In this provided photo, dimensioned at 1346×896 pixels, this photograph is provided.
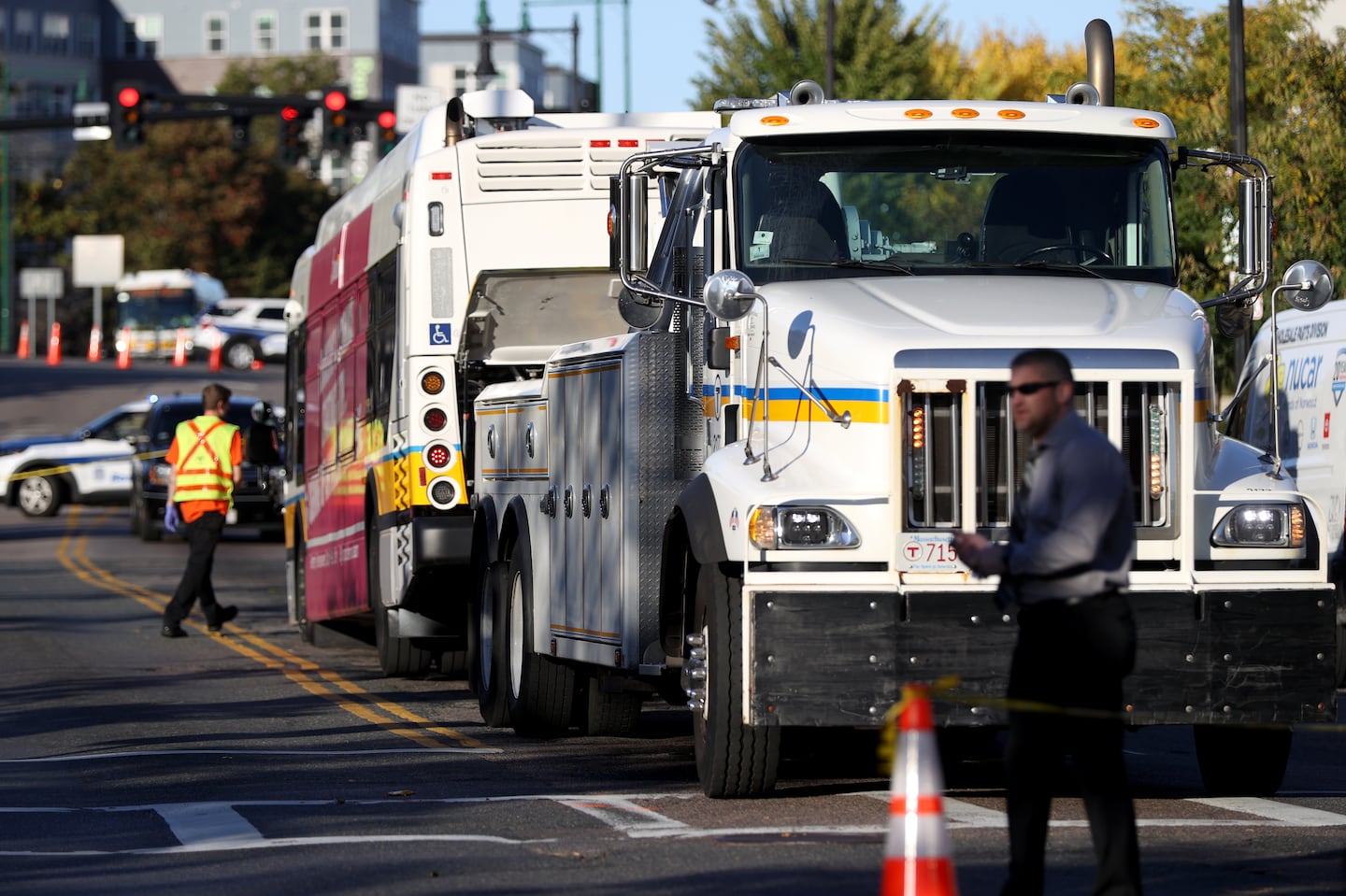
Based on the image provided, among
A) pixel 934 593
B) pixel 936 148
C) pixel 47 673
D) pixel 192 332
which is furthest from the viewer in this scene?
pixel 192 332

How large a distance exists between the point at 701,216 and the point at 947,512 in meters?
2.32

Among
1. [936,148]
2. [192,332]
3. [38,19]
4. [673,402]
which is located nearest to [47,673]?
[673,402]

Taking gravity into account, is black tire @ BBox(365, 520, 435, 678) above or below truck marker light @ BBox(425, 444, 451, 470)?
below

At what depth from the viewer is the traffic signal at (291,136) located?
37.8m

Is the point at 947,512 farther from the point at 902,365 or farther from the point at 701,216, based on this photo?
the point at 701,216

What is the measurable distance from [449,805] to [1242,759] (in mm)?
3404

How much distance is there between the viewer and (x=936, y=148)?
1105 centimetres

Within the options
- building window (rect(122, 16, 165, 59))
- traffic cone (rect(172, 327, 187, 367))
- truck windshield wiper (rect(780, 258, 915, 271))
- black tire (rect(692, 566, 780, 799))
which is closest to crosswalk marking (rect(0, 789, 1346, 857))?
black tire (rect(692, 566, 780, 799))

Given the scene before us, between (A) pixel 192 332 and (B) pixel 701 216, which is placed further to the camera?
(A) pixel 192 332

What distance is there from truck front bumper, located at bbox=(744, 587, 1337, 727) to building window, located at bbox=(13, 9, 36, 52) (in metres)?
99.7

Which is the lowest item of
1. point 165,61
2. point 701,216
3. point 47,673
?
point 47,673

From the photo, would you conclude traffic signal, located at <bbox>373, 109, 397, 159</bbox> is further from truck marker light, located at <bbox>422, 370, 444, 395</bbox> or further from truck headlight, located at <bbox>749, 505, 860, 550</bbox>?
truck headlight, located at <bbox>749, 505, 860, 550</bbox>

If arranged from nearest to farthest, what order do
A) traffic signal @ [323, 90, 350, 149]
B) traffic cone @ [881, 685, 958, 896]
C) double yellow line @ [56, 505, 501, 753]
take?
traffic cone @ [881, 685, 958, 896] → double yellow line @ [56, 505, 501, 753] → traffic signal @ [323, 90, 350, 149]

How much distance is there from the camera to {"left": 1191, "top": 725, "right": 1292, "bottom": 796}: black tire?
34.3 ft
